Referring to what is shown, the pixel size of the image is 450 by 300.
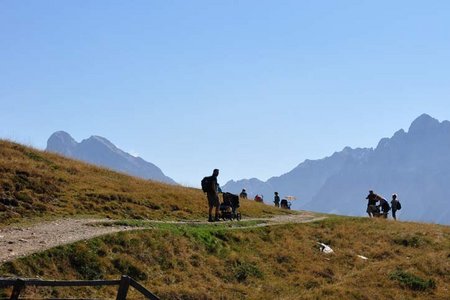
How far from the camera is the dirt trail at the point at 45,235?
68.7ft

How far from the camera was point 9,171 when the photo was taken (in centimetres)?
3391

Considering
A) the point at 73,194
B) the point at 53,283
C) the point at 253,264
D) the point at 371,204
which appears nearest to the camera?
the point at 53,283

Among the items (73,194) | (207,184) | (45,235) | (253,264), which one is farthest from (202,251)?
(73,194)

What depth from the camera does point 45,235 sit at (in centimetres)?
2373

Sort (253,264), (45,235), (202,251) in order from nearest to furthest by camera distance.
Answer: (45,235), (202,251), (253,264)

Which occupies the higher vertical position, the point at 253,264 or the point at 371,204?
the point at 371,204

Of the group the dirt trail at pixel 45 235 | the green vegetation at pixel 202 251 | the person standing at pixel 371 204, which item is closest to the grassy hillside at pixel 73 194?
the green vegetation at pixel 202 251

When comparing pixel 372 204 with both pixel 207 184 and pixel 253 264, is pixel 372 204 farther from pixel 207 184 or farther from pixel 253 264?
pixel 253 264

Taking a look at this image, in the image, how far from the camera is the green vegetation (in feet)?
71.8

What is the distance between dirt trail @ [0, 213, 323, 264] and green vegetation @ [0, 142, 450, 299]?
0.68 meters

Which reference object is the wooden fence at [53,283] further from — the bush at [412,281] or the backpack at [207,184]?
the backpack at [207,184]

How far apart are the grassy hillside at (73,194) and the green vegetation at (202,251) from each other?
9 centimetres

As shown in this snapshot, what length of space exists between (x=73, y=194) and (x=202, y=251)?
1147cm

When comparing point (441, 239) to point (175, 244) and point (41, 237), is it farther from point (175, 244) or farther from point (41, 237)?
point (41, 237)
